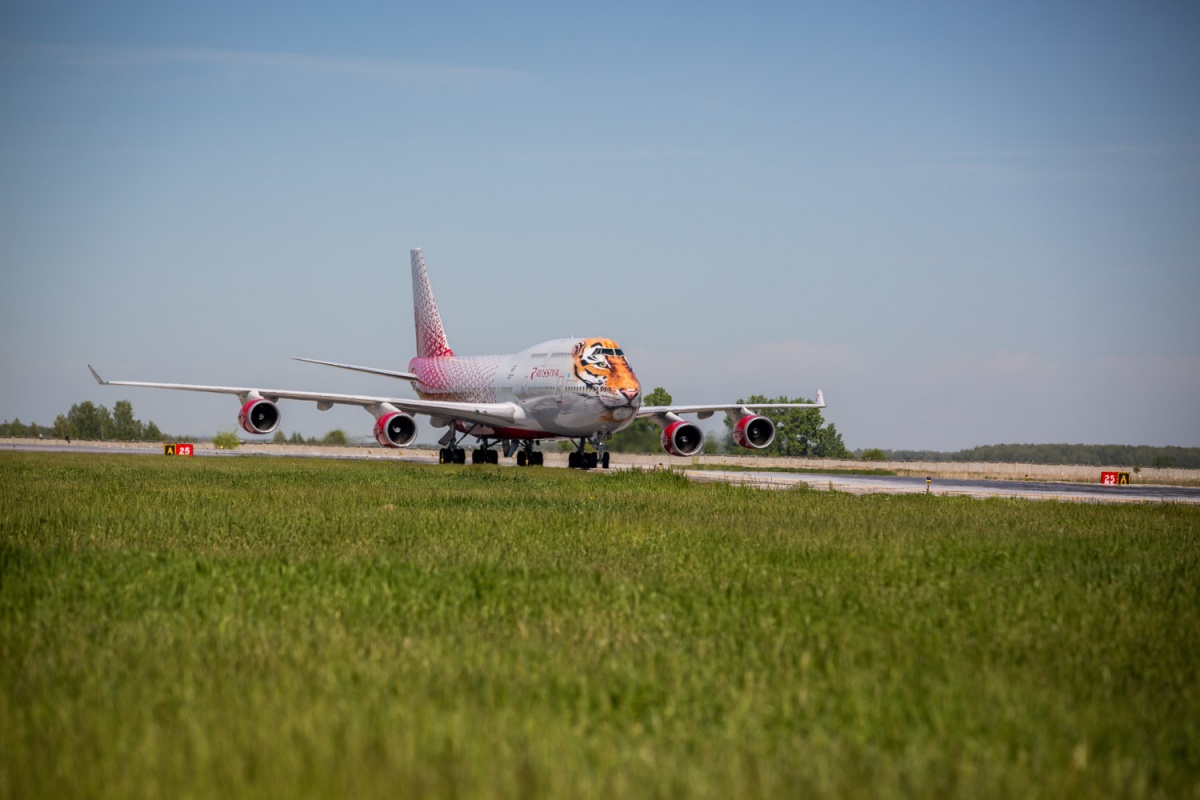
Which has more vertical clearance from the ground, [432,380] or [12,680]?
[432,380]

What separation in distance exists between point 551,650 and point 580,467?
38.6 m

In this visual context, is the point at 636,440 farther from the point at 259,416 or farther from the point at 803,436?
the point at 803,436

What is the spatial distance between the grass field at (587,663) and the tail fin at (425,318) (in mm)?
40862

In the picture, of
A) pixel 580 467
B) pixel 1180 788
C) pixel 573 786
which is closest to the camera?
pixel 573 786

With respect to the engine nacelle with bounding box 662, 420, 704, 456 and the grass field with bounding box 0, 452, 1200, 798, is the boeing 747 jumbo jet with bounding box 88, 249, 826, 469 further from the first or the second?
the grass field with bounding box 0, 452, 1200, 798

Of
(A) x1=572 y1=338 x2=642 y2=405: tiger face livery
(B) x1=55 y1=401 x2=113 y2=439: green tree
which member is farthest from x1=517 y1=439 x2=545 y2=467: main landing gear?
(B) x1=55 y1=401 x2=113 y2=439: green tree

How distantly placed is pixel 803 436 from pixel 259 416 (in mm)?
70687

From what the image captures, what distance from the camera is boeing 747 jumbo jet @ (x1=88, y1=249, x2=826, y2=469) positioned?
44.4 m

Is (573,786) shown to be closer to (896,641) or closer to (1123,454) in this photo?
(896,641)

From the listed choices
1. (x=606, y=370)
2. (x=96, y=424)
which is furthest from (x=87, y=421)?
(x=606, y=370)

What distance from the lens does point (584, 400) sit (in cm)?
4419

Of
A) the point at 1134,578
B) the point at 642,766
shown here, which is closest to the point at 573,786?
the point at 642,766

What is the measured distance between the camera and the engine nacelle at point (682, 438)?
48.8 meters

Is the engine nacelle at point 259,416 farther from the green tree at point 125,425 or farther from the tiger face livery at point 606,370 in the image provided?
the green tree at point 125,425
